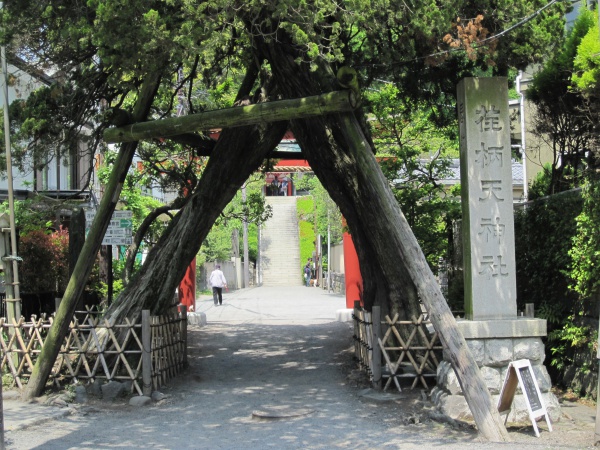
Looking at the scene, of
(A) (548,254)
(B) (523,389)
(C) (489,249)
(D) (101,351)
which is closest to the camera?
(B) (523,389)

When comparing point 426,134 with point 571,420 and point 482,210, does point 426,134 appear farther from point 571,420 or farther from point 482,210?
point 571,420

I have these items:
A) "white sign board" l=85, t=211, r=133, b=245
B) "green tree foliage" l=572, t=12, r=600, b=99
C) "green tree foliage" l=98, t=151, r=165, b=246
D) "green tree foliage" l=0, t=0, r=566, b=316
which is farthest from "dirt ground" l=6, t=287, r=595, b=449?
"green tree foliage" l=98, t=151, r=165, b=246

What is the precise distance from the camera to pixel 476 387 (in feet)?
27.2

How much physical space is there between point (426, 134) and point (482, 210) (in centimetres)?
914

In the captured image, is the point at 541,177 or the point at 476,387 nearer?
the point at 476,387

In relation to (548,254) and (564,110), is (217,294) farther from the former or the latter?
(548,254)

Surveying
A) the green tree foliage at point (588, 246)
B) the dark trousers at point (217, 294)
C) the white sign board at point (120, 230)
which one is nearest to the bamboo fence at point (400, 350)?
the green tree foliage at point (588, 246)

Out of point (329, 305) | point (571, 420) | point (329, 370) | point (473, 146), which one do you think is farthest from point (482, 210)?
point (329, 305)

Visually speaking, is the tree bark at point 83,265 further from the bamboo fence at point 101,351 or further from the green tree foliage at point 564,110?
the green tree foliage at point 564,110

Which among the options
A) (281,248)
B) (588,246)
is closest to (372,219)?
(588,246)

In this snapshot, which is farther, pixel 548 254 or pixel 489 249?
pixel 548 254

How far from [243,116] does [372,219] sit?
3.10 m

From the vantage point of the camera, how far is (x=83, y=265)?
1100 centimetres

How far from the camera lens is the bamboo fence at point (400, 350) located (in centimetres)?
1102
